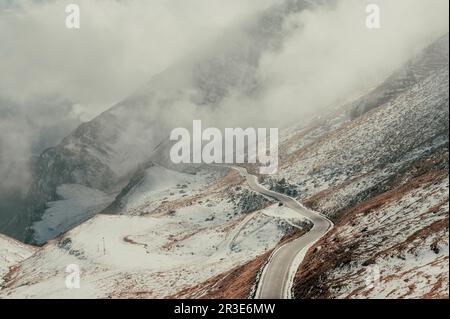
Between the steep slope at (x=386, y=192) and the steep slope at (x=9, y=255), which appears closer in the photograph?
the steep slope at (x=386, y=192)

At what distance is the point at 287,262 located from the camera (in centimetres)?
6216

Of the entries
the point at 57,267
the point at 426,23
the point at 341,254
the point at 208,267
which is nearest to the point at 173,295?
the point at 208,267

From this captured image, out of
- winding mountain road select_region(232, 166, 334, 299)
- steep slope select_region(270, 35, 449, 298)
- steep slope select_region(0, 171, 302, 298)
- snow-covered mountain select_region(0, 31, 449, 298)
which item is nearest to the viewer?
steep slope select_region(270, 35, 449, 298)

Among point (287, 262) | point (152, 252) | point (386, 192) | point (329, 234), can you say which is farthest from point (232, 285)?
point (152, 252)

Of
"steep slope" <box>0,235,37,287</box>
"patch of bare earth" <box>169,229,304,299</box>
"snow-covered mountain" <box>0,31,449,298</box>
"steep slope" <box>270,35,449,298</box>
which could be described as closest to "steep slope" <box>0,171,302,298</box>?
"snow-covered mountain" <box>0,31,449,298</box>

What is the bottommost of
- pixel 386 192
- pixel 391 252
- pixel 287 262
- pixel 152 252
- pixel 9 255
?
pixel 9 255

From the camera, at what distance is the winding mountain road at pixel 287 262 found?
52781mm

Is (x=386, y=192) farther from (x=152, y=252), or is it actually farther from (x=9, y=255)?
(x=9, y=255)

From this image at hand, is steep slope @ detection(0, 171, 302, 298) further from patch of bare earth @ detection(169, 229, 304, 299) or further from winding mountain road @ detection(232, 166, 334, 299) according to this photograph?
winding mountain road @ detection(232, 166, 334, 299)

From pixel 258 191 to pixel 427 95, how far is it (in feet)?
154

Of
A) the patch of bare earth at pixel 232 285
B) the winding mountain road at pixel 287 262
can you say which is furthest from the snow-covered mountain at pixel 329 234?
the winding mountain road at pixel 287 262

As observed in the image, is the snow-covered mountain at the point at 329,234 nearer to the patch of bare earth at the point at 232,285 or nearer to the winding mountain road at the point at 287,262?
the patch of bare earth at the point at 232,285

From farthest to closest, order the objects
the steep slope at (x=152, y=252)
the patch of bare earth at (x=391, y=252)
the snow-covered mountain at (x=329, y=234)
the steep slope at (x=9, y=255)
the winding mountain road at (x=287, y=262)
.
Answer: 1. the steep slope at (x=9, y=255)
2. the steep slope at (x=152, y=252)
3. the winding mountain road at (x=287, y=262)
4. the snow-covered mountain at (x=329, y=234)
5. the patch of bare earth at (x=391, y=252)

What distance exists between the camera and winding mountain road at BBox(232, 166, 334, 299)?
52.8m
